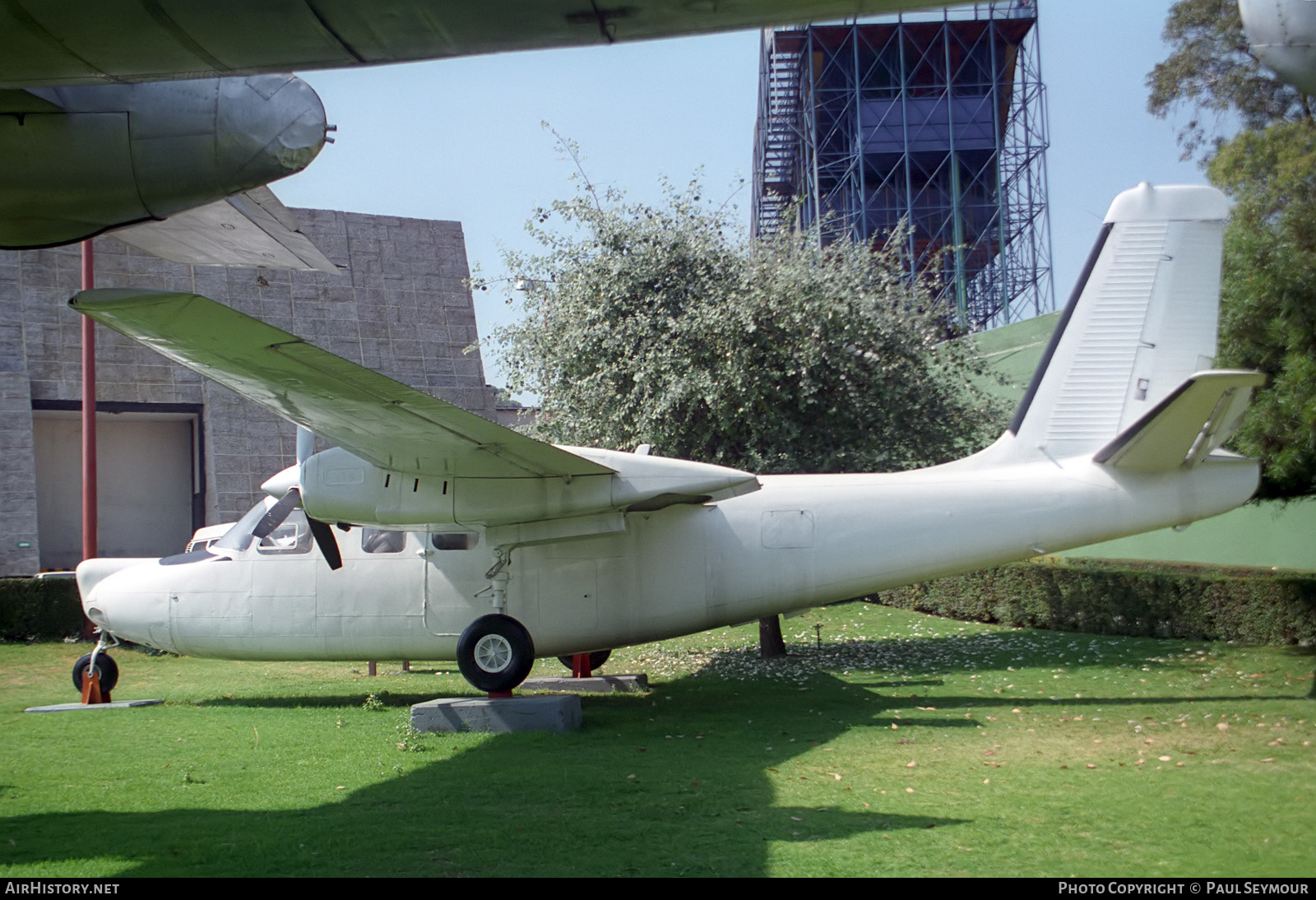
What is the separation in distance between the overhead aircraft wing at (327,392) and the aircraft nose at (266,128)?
1.20 meters

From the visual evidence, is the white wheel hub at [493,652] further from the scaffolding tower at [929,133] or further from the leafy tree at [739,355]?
the scaffolding tower at [929,133]

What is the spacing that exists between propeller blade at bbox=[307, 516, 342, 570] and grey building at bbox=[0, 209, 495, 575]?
1453 centimetres

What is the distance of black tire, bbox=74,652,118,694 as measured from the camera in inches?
473

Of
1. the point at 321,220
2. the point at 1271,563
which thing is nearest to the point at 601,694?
the point at 1271,563

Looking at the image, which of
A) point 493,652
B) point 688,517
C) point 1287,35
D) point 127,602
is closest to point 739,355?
point 688,517

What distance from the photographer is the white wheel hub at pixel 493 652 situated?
10344 mm

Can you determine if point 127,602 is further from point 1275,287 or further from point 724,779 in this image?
point 1275,287

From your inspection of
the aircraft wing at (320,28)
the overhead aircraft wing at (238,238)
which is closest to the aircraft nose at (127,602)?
the overhead aircraft wing at (238,238)

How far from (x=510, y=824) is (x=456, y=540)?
5323mm

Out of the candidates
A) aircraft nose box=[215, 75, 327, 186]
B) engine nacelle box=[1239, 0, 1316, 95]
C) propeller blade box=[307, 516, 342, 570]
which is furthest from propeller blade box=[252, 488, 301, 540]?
engine nacelle box=[1239, 0, 1316, 95]

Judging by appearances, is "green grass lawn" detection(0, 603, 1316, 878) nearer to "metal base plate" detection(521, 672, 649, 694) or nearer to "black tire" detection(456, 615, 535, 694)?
"metal base plate" detection(521, 672, 649, 694)

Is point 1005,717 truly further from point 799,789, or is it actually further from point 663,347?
point 663,347

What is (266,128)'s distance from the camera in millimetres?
4707

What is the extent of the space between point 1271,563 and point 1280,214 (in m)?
8.88
